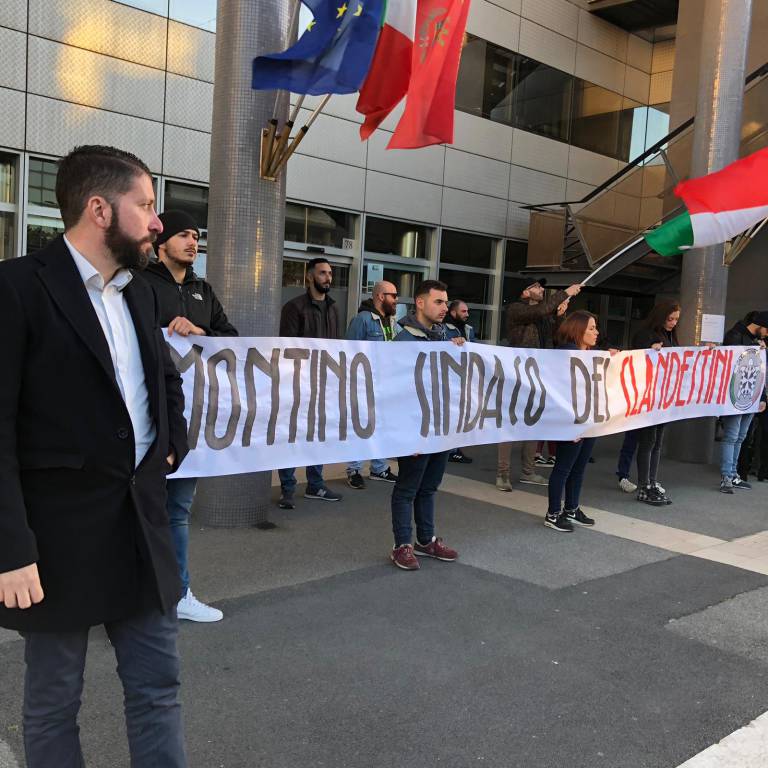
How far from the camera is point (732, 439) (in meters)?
9.00

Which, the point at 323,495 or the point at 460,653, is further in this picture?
the point at 323,495

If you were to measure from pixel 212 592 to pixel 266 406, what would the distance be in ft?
3.84

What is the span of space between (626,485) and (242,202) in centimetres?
507

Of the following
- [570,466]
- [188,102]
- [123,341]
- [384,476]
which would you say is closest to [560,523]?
[570,466]

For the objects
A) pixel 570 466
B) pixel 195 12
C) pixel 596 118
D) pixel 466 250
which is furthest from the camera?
pixel 596 118

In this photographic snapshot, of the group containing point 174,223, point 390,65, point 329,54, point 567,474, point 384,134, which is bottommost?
point 567,474

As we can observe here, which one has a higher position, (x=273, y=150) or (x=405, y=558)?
(x=273, y=150)

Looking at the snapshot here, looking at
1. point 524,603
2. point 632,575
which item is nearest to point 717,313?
point 632,575

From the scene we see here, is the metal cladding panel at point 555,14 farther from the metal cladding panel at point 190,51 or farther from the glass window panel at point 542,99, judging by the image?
the metal cladding panel at point 190,51

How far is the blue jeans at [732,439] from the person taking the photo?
892cm

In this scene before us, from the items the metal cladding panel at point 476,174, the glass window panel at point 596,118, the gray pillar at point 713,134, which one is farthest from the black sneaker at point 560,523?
the glass window panel at point 596,118

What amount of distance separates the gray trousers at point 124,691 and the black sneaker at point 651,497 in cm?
647

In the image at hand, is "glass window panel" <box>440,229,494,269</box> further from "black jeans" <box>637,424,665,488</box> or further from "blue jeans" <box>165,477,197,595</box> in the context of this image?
"blue jeans" <box>165,477,197,595</box>

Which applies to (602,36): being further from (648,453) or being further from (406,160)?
(648,453)
